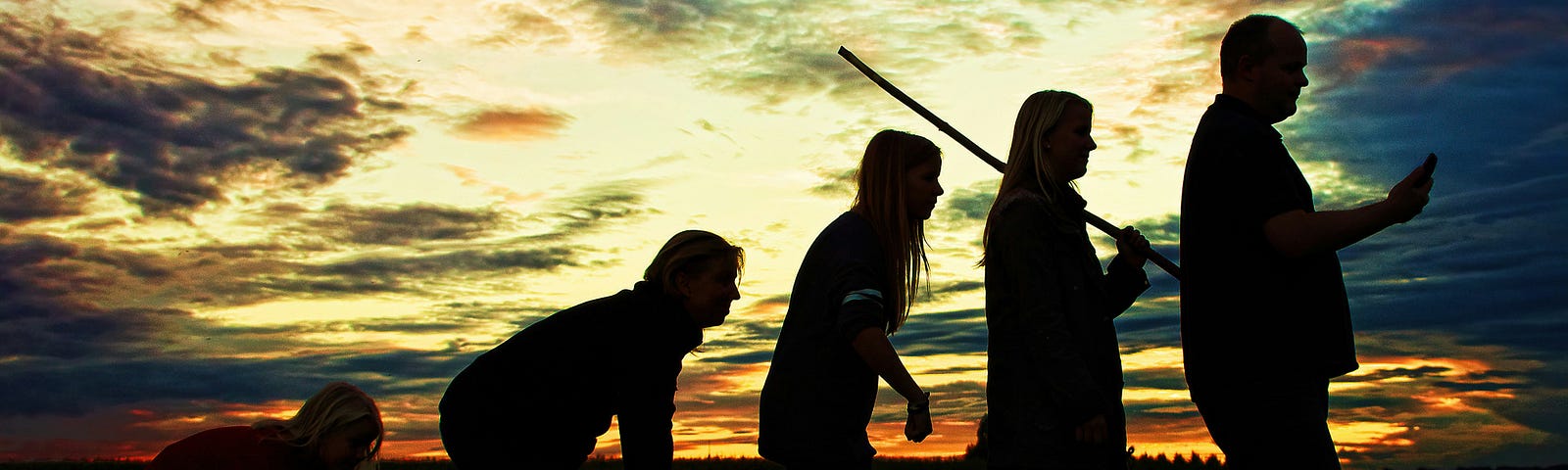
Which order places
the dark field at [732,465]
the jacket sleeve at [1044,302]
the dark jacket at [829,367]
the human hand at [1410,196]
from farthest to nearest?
the dark field at [732,465], the dark jacket at [829,367], the jacket sleeve at [1044,302], the human hand at [1410,196]

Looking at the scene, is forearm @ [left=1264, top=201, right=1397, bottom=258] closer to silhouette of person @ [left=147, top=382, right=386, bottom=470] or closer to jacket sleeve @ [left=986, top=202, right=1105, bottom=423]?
jacket sleeve @ [left=986, top=202, right=1105, bottom=423]

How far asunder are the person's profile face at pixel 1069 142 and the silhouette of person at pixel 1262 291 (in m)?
0.47

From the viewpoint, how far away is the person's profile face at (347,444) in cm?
596

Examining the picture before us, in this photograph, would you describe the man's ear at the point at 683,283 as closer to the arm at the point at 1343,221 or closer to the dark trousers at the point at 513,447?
the dark trousers at the point at 513,447

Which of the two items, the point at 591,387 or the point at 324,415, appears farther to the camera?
the point at 324,415

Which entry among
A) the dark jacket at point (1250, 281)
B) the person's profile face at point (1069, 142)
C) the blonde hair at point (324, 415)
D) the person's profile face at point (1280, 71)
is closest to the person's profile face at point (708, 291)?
the person's profile face at point (1069, 142)

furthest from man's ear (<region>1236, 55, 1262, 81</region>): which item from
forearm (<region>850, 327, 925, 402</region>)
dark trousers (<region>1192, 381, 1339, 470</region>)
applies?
forearm (<region>850, 327, 925, 402</region>)

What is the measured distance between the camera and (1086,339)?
4.98 metres

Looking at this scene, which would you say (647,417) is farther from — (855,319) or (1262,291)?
(1262,291)

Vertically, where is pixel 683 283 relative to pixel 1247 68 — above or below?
below

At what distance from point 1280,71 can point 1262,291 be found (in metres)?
1.07

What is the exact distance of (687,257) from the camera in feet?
18.6

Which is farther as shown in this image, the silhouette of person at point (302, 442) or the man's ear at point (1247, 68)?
the silhouette of person at point (302, 442)

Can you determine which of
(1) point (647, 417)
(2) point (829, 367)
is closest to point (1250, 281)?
(2) point (829, 367)
